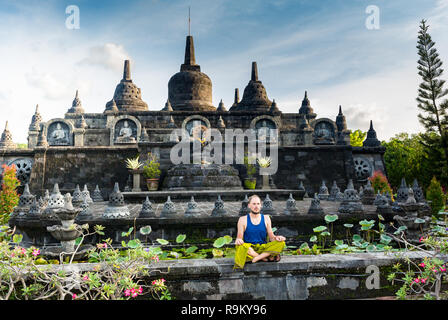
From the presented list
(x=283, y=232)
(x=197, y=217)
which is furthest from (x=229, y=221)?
(x=283, y=232)

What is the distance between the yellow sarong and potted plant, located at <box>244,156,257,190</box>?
9035 mm

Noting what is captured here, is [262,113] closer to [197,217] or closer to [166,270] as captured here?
[197,217]

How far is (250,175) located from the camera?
13219 millimetres

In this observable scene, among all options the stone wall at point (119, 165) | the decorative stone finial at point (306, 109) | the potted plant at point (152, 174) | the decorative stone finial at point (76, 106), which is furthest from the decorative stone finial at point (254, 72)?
the potted plant at point (152, 174)

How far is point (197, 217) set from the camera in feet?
21.7

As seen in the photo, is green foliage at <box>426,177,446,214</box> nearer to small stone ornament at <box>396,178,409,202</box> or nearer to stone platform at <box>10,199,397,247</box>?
small stone ornament at <box>396,178,409,202</box>

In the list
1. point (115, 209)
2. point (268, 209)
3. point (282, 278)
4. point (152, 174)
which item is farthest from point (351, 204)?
point (152, 174)

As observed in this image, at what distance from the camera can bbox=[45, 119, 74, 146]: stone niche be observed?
20.2m

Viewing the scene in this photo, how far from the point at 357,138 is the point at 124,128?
28.0 meters

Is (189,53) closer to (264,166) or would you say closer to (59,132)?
(59,132)

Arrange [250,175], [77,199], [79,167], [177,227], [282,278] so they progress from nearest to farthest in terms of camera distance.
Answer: [282,278]
[177,227]
[77,199]
[250,175]
[79,167]

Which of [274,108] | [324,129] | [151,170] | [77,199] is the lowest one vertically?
[77,199]

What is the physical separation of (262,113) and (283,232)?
17.4 meters
